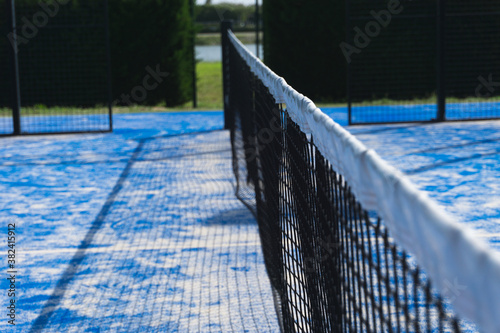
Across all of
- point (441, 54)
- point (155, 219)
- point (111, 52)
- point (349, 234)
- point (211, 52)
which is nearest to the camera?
point (349, 234)

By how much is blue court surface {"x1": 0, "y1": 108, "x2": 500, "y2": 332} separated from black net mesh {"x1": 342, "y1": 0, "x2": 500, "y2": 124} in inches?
157

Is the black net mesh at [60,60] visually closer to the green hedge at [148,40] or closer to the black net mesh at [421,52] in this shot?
the green hedge at [148,40]

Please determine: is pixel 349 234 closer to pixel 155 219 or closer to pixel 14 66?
pixel 155 219

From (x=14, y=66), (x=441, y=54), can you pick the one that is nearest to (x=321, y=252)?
(x=14, y=66)

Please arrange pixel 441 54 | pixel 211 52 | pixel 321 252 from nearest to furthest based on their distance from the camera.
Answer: pixel 321 252
pixel 441 54
pixel 211 52

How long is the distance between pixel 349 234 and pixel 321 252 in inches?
18.7

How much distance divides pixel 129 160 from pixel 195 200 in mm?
2567

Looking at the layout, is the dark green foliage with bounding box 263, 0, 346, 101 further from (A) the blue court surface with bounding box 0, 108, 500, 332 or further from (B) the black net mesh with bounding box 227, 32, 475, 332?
(B) the black net mesh with bounding box 227, 32, 475, 332

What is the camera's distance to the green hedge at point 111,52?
1490cm

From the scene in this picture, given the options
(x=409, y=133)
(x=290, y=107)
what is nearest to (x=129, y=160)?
(x=409, y=133)

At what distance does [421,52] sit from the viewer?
15.3m

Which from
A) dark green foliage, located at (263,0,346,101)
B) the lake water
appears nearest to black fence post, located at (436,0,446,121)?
dark green foliage, located at (263,0,346,101)

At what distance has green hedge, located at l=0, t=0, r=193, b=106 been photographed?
48.9 ft

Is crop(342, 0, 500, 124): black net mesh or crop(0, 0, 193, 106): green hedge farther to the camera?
crop(0, 0, 193, 106): green hedge
